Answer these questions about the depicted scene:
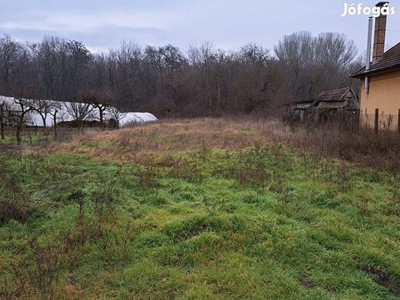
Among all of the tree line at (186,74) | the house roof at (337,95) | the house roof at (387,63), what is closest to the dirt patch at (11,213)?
the house roof at (387,63)

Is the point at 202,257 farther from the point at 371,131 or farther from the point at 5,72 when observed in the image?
the point at 5,72

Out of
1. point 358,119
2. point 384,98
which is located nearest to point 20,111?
point 358,119

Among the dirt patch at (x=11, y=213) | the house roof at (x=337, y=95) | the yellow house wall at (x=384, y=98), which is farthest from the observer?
the house roof at (x=337, y=95)

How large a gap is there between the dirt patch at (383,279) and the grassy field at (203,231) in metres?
0.01

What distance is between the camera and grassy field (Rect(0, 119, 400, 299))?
2.81 metres

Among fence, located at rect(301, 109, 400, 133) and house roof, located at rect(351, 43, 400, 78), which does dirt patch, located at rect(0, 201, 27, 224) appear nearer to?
fence, located at rect(301, 109, 400, 133)

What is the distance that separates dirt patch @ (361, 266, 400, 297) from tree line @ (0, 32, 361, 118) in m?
29.9

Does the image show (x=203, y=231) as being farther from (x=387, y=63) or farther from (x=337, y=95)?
(x=337, y=95)

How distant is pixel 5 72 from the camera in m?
41.7

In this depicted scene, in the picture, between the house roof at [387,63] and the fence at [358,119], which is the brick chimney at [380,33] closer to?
the house roof at [387,63]

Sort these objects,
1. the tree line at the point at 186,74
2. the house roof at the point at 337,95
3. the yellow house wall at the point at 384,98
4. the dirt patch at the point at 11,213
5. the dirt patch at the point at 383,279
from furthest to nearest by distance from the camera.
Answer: the tree line at the point at 186,74 → the house roof at the point at 337,95 → the yellow house wall at the point at 384,98 → the dirt patch at the point at 11,213 → the dirt patch at the point at 383,279

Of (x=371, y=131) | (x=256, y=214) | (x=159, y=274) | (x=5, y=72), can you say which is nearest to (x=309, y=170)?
(x=256, y=214)

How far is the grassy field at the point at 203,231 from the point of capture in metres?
2.81

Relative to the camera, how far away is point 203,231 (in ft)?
12.7
